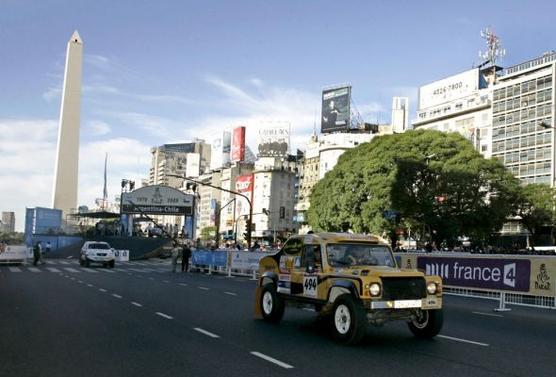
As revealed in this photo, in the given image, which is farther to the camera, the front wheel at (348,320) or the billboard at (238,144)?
the billboard at (238,144)

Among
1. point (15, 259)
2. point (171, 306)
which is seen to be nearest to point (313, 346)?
point (171, 306)

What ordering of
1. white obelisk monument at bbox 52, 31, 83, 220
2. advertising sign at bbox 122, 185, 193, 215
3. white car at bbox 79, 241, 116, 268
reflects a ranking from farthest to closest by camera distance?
white obelisk monument at bbox 52, 31, 83, 220, advertising sign at bbox 122, 185, 193, 215, white car at bbox 79, 241, 116, 268

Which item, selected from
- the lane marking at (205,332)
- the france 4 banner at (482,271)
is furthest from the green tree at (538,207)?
the lane marking at (205,332)

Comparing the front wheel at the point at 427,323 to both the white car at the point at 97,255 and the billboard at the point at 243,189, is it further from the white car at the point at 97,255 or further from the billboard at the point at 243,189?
the billboard at the point at 243,189

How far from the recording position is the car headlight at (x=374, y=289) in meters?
9.78

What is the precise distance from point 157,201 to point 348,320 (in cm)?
6089

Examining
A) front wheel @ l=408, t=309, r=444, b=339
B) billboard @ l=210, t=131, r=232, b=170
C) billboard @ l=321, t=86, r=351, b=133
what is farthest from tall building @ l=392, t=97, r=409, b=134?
front wheel @ l=408, t=309, r=444, b=339

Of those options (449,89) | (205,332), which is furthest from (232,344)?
(449,89)

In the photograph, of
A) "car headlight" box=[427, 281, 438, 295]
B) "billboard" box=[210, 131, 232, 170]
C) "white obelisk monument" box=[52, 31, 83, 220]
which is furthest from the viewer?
"billboard" box=[210, 131, 232, 170]

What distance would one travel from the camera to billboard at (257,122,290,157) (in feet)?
458

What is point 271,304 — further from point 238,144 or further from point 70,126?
point 238,144

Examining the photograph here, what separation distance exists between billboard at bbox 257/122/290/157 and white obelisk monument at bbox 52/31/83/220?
185ft

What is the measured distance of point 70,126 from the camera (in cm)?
8581

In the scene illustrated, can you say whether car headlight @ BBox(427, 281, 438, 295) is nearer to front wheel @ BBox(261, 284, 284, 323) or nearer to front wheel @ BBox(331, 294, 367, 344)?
front wheel @ BBox(331, 294, 367, 344)
